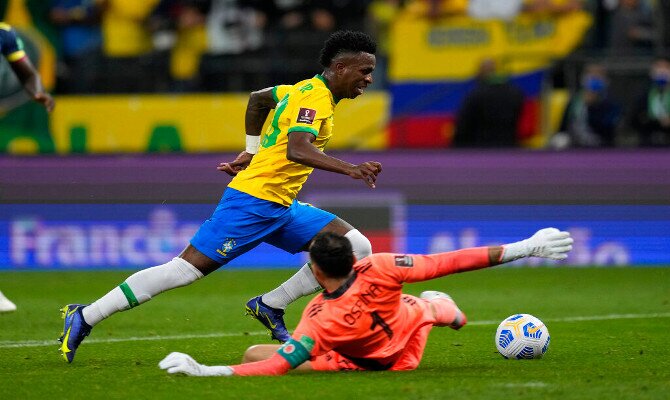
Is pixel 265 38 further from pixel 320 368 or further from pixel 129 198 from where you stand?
pixel 320 368

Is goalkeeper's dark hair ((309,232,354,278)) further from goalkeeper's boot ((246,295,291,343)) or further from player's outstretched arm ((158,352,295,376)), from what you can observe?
goalkeeper's boot ((246,295,291,343))

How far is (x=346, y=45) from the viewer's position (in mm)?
8453

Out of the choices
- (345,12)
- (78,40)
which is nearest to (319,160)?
(345,12)

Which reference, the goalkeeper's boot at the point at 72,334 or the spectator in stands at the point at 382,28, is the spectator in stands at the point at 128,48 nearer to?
the spectator in stands at the point at 382,28

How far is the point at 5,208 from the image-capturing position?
16984 millimetres

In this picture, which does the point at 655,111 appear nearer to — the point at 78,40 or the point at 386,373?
the point at 78,40

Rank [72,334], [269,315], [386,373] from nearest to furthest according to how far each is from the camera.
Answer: [386,373] → [72,334] → [269,315]

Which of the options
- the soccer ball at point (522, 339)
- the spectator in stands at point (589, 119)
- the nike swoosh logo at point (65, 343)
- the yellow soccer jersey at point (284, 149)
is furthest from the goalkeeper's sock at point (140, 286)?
the spectator in stands at point (589, 119)

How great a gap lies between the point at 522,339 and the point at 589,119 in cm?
886

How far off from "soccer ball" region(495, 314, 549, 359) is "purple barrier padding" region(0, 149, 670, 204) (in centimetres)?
824

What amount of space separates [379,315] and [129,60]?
1215 cm

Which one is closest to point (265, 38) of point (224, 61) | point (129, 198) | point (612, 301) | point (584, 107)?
point (224, 61)

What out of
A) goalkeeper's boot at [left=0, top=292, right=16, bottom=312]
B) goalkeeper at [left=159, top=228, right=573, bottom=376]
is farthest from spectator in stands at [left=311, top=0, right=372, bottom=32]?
goalkeeper at [left=159, top=228, right=573, bottom=376]

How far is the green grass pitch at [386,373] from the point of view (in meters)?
6.99
